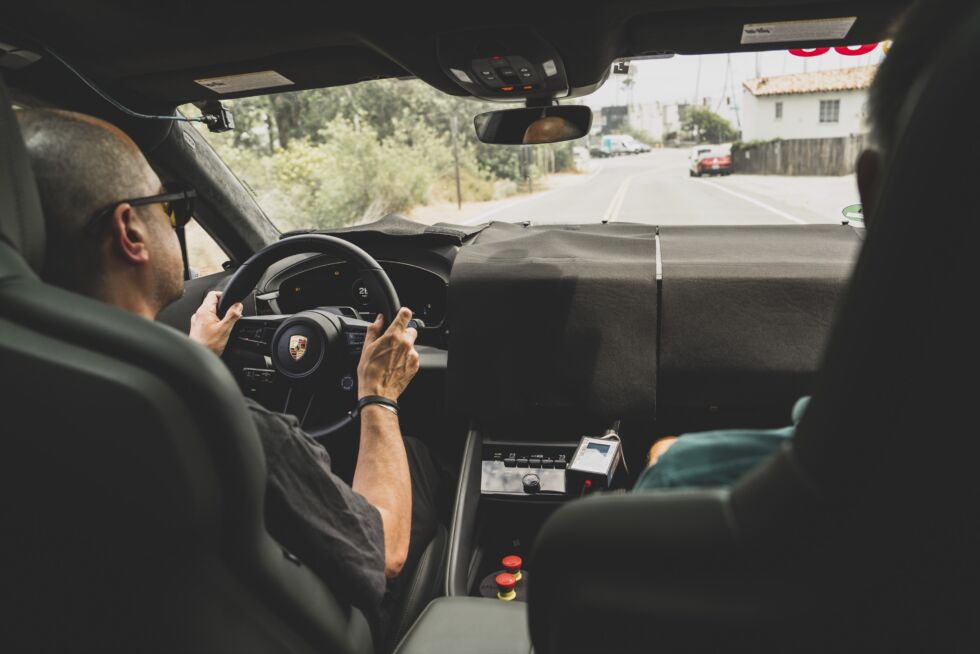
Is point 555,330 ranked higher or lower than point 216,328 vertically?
lower

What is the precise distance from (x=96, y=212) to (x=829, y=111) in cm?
3228

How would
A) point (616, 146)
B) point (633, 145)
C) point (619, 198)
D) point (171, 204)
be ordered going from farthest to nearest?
point (633, 145) < point (616, 146) < point (619, 198) < point (171, 204)

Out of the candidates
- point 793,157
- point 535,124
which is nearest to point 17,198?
point 535,124

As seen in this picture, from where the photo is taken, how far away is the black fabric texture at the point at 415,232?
10.4 feet

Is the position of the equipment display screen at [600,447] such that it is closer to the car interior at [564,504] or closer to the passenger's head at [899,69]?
the car interior at [564,504]

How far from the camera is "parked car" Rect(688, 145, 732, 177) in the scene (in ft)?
81.5

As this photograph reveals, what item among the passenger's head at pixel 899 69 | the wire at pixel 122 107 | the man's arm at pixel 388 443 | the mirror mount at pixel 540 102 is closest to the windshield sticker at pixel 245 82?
the wire at pixel 122 107

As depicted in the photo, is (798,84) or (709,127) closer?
(709,127)

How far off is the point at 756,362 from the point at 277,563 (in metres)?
2.02

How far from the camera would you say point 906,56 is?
2.30 feet

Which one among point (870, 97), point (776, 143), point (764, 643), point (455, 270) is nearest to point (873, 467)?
point (764, 643)

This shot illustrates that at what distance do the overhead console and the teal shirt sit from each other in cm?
205

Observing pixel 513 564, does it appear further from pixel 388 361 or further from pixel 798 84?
pixel 798 84

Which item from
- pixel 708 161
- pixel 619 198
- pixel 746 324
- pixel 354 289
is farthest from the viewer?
pixel 708 161
